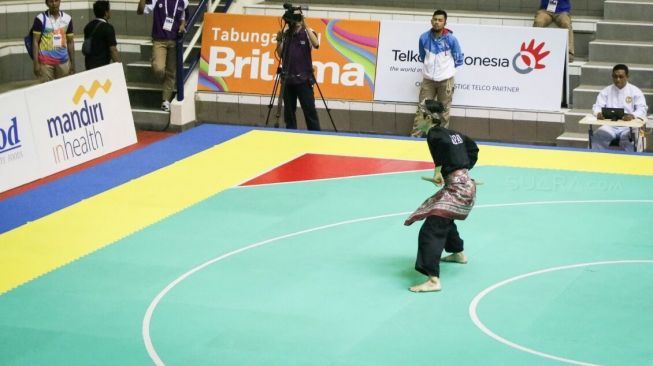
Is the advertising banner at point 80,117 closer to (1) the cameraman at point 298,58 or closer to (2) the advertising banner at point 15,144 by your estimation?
(2) the advertising banner at point 15,144

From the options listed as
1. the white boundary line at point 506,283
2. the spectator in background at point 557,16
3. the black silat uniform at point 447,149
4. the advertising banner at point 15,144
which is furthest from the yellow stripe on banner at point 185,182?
the white boundary line at point 506,283

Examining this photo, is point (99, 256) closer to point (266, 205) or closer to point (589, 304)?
point (266, 205)

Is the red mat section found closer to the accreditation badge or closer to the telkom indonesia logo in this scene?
the telkom indonesia logo

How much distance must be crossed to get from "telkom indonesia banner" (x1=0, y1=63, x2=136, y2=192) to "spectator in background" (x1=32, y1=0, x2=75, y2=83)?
2011mm

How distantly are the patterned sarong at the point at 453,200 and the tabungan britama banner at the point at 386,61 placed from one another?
8.10m

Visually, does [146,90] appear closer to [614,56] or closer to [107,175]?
[107,175]

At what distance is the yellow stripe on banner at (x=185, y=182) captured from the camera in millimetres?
13102

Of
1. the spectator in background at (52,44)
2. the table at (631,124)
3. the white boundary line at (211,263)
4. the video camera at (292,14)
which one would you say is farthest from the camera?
the spectator in background at (52,44)

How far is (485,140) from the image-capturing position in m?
19.9

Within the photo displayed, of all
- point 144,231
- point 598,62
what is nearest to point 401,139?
point 598,62

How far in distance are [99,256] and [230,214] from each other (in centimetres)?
216

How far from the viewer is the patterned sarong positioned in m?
11.6

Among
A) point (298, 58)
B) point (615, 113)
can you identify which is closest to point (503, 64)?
point (615, 113)

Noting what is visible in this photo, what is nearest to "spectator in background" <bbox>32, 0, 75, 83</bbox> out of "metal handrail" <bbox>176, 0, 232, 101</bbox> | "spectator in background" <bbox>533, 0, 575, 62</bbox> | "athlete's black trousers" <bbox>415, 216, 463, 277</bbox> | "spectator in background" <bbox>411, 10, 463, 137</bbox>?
"metal handrail" <bbox>176, 0, 232, 101</bbox>
